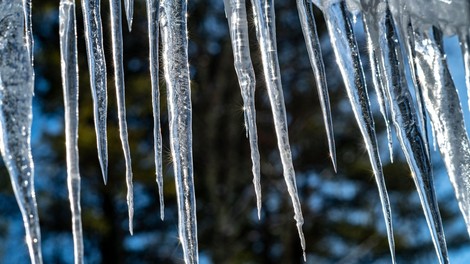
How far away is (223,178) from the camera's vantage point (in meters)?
7.78

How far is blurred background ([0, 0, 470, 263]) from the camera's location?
7.58 m

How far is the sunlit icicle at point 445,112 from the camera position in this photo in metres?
0.92

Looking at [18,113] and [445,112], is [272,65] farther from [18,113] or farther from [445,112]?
[18,113]

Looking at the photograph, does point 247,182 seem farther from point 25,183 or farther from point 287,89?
point 25,183

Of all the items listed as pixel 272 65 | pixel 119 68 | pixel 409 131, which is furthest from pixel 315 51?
pixel 119 68

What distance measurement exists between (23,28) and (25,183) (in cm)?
24

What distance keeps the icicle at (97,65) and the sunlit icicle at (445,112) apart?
1.66ft

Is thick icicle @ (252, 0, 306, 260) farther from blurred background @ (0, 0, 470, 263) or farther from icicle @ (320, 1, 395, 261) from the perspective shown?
blurred background @ (0, 0, 470, 263)

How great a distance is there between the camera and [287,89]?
789 centimetres

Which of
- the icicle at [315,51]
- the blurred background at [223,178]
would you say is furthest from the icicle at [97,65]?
the blurred background at [223,178]

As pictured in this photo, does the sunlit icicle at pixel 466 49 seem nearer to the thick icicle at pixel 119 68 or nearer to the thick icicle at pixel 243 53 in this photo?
the thick icicle at pixel 243 53

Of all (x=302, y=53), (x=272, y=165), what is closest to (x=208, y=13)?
(x=302, y=53)

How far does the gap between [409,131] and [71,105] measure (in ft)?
1.65

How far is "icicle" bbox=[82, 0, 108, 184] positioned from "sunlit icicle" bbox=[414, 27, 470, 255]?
51 centimetres
